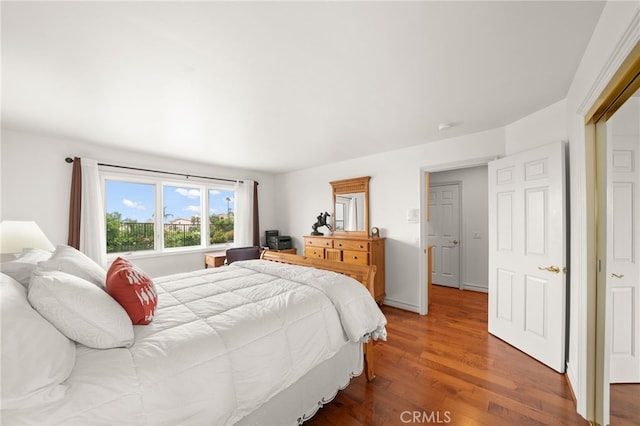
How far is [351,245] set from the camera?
3834 millimetres

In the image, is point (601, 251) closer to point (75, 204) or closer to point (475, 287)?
point (475, 287)

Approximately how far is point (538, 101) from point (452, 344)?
8.04 ft

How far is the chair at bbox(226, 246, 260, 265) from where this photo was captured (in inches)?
162

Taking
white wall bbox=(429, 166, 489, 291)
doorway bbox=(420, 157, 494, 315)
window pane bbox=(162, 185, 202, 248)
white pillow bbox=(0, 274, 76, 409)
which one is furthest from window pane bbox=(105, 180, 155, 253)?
white wall bbox=(429, 166, 489, 291)

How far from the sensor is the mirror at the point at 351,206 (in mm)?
4117

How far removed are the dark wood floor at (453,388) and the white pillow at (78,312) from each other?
4.39 feet

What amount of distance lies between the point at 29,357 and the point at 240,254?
3442mm

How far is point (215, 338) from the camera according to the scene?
1.20 m

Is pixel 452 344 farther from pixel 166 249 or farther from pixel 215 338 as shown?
pixel 166 249

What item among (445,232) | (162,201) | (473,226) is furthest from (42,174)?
(473,226)

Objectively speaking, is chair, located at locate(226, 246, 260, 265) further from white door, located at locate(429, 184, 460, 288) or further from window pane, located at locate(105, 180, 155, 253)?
white door, located at locate(429, 184, 460, 288)

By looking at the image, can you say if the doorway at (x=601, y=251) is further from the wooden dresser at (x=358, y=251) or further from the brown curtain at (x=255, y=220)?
the brown curtain at (x=255, y=220)

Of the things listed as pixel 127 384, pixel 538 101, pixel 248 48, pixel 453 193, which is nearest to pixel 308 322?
pixel 127 384

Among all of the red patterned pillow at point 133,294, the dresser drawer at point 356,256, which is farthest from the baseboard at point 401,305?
the red patterned pillow at point 133,294
